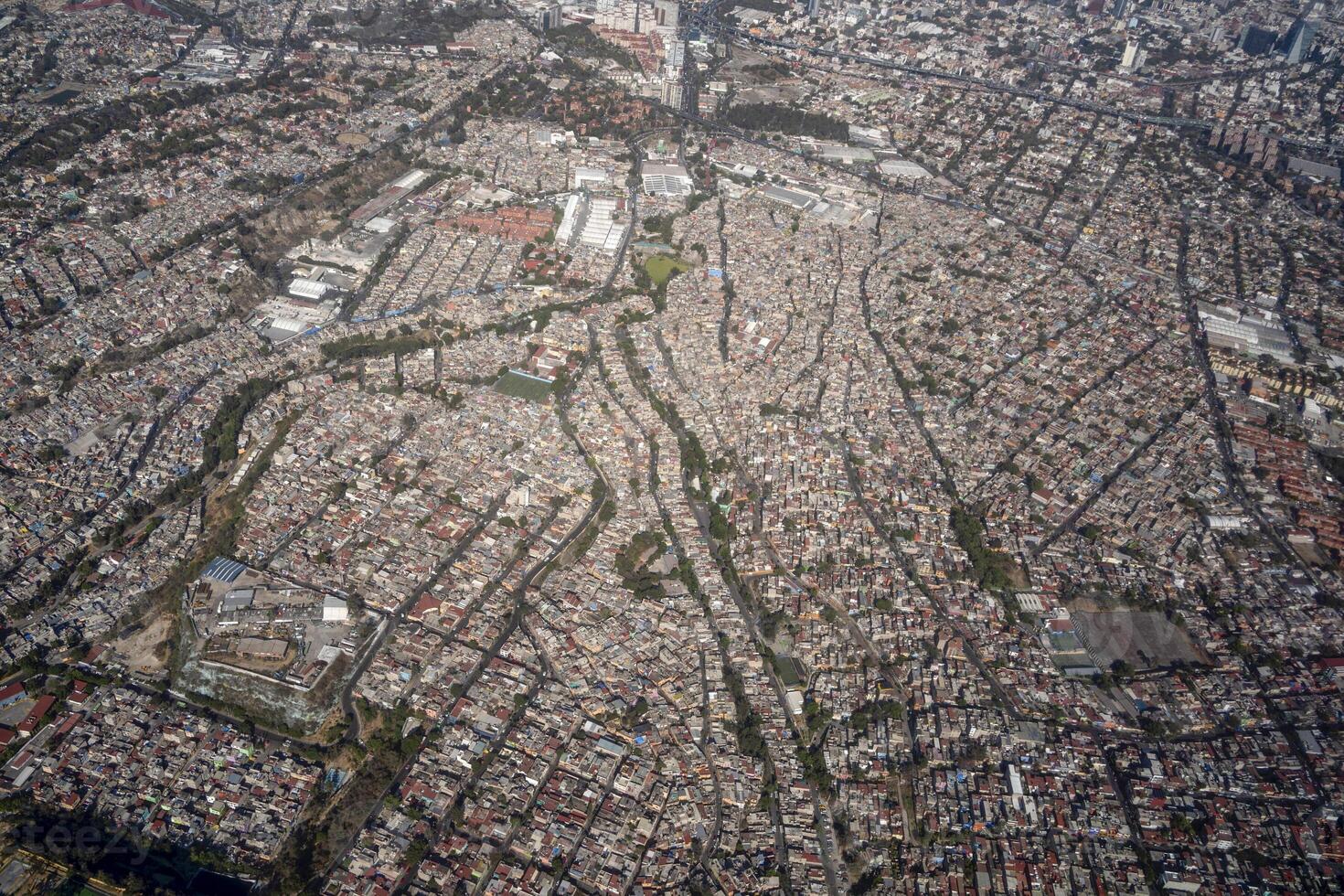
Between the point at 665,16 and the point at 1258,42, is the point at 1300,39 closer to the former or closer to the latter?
the point at 1258,42

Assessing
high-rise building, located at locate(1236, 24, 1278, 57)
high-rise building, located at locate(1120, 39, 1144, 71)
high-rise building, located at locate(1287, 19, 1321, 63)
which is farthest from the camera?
high-rise building, located at locate(1236, 24, 1278, 57)

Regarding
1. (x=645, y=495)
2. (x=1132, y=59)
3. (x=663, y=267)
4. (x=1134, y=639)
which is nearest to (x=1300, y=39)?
(x=1132, y=59)

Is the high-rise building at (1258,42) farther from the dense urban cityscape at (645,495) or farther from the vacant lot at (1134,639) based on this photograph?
the vacant lot at (1134,639)

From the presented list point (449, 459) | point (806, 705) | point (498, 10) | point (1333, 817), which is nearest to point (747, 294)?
point (449, 459)

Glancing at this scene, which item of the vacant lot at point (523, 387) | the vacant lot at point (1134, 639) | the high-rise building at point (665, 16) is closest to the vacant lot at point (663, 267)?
the vacant lot at point (523, 387)

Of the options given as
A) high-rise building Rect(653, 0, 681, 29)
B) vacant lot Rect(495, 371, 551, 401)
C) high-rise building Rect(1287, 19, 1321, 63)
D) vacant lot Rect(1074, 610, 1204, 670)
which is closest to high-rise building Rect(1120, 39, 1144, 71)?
high-rise building Rect(1287, 19, 1321, 63)

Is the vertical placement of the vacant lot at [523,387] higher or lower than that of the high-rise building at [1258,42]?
lower

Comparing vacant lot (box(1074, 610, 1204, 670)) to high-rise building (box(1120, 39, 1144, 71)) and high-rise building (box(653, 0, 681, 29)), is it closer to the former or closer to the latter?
high-rise building (box(1120, 39, 1144, 71))

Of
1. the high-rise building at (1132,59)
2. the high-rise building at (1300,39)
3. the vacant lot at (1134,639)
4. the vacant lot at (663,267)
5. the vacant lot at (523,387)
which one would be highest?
the high-rise building at (1300,39)

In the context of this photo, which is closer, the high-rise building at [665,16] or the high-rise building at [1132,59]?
the high-rise building at [1132,59]
